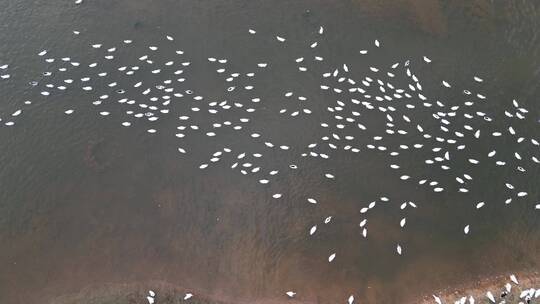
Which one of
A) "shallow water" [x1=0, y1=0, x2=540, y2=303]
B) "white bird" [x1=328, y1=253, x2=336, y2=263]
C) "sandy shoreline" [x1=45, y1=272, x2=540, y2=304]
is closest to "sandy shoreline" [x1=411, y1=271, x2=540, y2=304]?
"sandy shoreline" [x1=45, y1=272, x2=540, y2=304]

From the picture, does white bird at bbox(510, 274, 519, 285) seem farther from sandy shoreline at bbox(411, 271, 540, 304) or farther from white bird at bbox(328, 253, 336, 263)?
white bird at bbox(328, 253, 336, 263)

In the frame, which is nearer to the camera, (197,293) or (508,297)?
(508,297)

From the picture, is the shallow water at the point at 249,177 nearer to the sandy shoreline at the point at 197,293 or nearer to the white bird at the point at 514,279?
the sandy shoreline at the point at 197,293

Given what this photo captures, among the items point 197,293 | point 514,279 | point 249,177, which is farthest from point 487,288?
point 197,293

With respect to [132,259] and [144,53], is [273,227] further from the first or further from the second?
[144,53]

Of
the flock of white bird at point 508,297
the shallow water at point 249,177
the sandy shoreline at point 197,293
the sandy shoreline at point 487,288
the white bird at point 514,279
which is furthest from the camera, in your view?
the shallow water at point 249,177

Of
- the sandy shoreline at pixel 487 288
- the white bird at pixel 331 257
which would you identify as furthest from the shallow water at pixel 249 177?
the sandy shoreline at pixel 487 288

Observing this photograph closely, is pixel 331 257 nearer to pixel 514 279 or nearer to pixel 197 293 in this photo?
pixel 197 293

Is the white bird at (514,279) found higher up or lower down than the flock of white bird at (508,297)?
higher up
